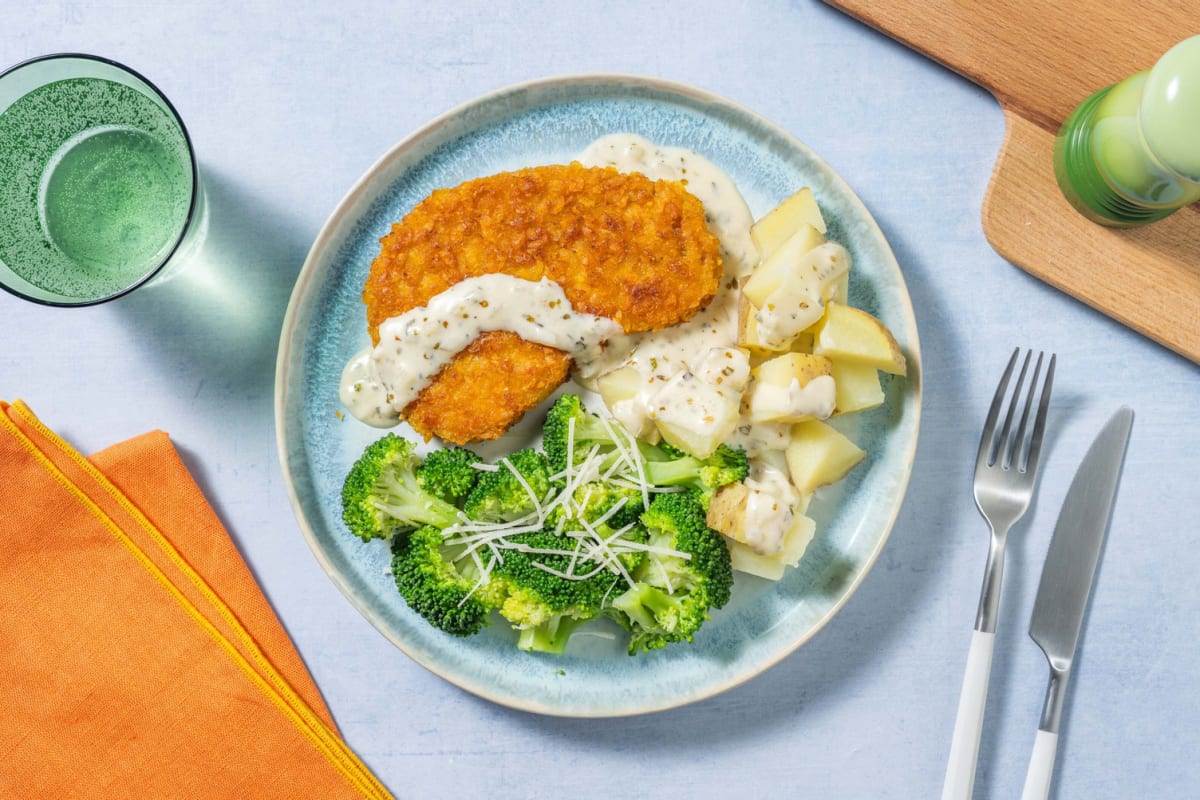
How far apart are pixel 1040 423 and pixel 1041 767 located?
928 millimetres

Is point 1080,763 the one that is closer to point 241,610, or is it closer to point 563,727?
point 563,727

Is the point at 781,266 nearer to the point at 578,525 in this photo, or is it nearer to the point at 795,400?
the point at 795,400

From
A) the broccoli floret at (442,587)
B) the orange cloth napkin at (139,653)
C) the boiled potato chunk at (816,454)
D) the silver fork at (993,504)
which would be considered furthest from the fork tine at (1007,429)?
the orange cloth napkin at (139,653)

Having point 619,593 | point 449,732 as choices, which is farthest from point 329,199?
point 449,732

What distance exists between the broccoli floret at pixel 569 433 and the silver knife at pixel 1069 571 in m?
1.28

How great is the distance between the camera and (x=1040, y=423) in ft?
8.11

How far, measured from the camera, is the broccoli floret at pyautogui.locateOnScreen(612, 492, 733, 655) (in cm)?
222

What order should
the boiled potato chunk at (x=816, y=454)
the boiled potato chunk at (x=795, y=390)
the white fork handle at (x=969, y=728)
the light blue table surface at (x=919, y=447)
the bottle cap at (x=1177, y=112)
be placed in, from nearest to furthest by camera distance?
the bottle cap at (x=1177, y=112), the boiled potato chunk at (x=795, y=390), the boiled potato chunk at (x=816, y=454), the white fork handle at (x=969, y=728), the light blue table surface at (x=919, y=447)

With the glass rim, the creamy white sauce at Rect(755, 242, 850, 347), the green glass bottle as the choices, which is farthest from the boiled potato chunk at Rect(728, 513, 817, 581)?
the glass rim

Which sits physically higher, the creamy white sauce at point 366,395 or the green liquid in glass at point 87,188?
the green liquid in glass at point 87,188

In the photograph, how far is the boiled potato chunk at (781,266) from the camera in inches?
88.0

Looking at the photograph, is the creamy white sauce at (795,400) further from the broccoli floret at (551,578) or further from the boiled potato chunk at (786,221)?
the broccoli floret at (551,578)

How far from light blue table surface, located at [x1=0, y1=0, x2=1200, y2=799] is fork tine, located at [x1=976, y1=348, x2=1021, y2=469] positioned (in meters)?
0.05

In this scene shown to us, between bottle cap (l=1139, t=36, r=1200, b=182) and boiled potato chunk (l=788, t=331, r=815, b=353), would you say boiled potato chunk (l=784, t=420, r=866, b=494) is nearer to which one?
boiled potato chunk (l=788, t=331, r=815, b=353)
